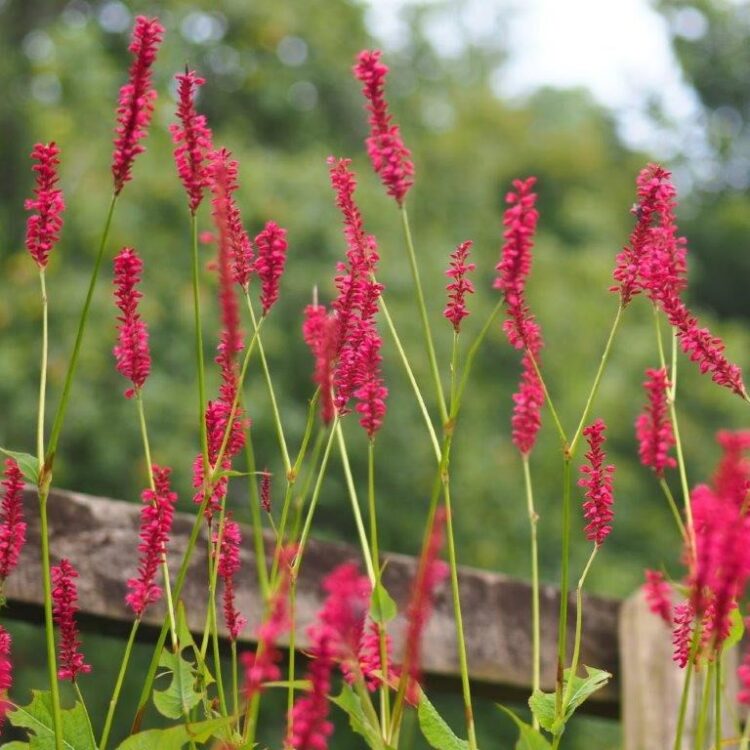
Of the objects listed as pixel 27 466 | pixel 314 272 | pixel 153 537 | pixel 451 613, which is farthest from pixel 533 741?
pixel 314 272

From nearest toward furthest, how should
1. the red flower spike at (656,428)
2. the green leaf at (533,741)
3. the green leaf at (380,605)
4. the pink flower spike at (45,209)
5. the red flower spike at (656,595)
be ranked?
1. the green leaf at (533,741)
2. the green leaf at (380,605)
3. the pink flower spike at (45,209)
4. the red flower spike at (656,595)
5. the red flower spike at (656,428)

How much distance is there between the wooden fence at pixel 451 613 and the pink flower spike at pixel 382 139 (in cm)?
103

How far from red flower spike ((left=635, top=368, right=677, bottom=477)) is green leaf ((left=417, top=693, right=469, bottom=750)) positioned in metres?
0.50

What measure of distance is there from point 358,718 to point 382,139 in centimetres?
65

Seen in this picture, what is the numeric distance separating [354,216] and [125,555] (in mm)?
1087

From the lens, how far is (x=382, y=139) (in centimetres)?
149

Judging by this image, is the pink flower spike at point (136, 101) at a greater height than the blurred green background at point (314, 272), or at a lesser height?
lesser

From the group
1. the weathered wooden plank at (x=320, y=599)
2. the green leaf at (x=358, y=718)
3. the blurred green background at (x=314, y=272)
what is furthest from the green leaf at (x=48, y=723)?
the blurred green background at (x=314, y=272)

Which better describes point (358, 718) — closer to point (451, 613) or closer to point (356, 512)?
point (356, 512)

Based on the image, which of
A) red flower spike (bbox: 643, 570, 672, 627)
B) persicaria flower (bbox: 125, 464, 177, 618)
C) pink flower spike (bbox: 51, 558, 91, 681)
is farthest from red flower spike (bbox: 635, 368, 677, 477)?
pink flower spike (bbox: 51, 558, 91, 681)

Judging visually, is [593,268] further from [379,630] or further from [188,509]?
[379,630]

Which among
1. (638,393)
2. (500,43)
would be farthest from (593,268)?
(500,43)

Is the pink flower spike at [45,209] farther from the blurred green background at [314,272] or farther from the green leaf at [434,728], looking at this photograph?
the blurred green background at [314,272]

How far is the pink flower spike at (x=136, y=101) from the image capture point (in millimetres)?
1280
